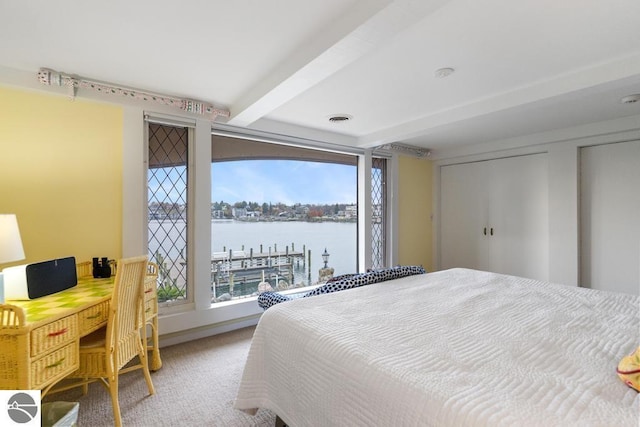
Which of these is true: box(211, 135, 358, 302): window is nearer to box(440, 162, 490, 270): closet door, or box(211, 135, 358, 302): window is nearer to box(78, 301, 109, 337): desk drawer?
box(78, 301, 109, 337): desk drawer

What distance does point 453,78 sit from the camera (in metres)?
2.15

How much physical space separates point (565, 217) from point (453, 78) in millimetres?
2454

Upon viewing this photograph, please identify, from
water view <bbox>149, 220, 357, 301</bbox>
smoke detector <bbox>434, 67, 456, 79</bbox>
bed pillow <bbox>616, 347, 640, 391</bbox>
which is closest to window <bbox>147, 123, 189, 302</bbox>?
water view <bbox>149, 220, 357, 301</bbox>

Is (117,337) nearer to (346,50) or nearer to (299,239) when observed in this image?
(346,50)

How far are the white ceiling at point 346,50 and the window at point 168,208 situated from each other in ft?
1.66

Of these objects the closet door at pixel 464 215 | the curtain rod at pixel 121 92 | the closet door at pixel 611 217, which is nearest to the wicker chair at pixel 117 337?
the curtain rod at pixel 121 92

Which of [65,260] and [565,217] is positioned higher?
[565,217]

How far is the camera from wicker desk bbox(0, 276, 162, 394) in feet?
4.01

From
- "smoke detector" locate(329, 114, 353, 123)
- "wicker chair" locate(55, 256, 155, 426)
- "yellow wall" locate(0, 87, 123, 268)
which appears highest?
"smoke detector" locate(329, 114, 353, 123)

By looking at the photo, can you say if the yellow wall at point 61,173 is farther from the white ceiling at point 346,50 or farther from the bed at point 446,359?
the bed at point 446,359

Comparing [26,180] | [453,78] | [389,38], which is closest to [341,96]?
[453,78]

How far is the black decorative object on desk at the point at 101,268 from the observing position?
2.19m

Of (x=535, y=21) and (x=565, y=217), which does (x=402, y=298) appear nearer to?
(x=535, y=21)

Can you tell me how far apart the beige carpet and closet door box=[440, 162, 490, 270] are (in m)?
3.51
